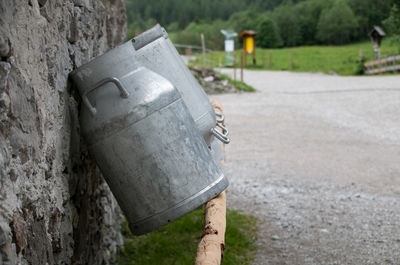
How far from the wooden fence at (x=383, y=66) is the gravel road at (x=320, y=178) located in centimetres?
728

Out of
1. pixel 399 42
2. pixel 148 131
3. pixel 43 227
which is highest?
pixel 148 131

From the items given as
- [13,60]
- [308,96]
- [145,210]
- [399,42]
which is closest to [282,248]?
[145,210]

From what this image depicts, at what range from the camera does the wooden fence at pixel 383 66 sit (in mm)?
17641

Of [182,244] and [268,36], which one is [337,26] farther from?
[182,244]

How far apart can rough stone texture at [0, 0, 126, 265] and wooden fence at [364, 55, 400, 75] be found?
16412mm

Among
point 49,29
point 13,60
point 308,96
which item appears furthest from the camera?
point 308,96

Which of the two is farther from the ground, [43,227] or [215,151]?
[43,227]

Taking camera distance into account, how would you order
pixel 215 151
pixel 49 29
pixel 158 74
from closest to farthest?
1. pixel 49 29
2. pixel 158 74
3. pixel 215 151

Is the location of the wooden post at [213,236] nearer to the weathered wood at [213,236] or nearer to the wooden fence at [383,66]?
the weathered wood at [213,236]

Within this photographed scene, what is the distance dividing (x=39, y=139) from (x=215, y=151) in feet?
4.34

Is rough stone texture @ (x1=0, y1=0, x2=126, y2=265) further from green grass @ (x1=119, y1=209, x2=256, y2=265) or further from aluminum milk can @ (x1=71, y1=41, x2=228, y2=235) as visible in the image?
green grass @ (x1=119, y1=209, x2=256, y2=265)

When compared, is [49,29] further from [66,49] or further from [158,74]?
[158,74]

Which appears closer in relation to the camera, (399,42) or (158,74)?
(158,74)

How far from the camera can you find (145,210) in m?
2.14
